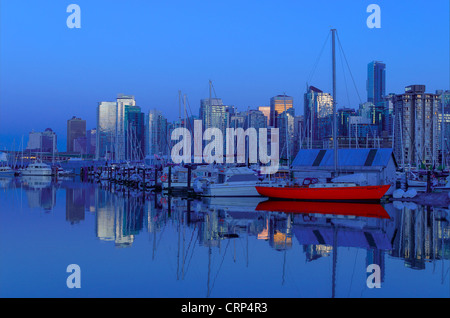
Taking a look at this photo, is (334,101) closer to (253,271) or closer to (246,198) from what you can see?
(246,198)

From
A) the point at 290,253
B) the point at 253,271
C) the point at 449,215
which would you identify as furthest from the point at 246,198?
the point at 253,271

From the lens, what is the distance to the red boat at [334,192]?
39.2 meters

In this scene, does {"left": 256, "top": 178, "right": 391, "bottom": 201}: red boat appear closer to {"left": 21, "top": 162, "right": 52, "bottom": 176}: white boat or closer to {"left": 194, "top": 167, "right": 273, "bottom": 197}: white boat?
{"left": 194, "top": 167, "right": 273, "bottom": 197}: white boat

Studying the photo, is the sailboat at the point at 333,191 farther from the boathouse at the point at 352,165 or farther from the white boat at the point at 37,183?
the white boat at the point at 37,183

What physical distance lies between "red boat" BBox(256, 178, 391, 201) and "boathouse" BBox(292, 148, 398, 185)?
4994mm

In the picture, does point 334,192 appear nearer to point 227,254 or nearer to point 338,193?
point 338,193

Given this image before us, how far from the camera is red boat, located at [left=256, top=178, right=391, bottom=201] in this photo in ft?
129

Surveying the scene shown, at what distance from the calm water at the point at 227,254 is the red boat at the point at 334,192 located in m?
6.78

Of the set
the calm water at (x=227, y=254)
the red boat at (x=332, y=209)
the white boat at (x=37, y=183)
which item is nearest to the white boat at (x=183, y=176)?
the red boat at (x=332, y=209)

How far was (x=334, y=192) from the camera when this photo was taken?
39500mm

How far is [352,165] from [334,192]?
29.3 feet

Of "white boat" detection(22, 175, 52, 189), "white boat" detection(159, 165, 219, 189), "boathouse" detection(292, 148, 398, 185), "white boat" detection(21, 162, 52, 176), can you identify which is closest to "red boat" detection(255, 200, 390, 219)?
"boathouse" detection(292, 148, 398, 185)

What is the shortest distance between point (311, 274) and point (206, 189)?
1224 inches

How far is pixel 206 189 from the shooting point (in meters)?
45.9
